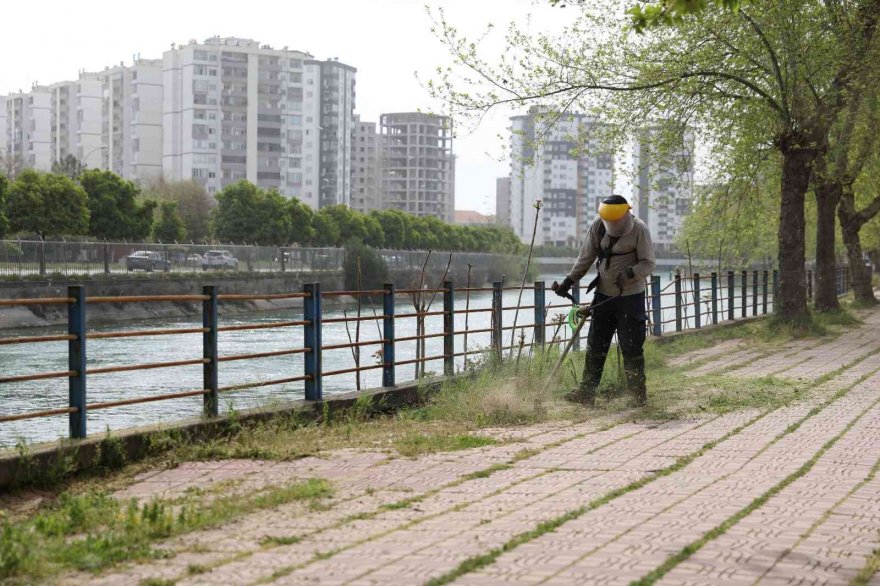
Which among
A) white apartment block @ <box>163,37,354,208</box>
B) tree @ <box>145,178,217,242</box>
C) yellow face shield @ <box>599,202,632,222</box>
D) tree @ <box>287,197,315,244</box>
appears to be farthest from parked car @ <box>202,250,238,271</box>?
white apartment block @ <box>163,37,354,208</box>

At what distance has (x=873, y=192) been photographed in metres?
32.7

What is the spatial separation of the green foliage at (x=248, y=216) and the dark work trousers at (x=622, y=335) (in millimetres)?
63911

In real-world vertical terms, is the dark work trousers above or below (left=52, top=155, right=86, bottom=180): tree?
below

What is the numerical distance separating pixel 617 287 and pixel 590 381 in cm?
90

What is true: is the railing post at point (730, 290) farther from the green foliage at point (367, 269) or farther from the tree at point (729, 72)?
the green foliage at point (367, 269)

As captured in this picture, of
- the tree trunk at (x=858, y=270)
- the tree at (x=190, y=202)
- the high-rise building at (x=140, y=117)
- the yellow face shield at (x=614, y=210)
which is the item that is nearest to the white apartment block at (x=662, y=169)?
the yellow face shield at (x=614, y=210)

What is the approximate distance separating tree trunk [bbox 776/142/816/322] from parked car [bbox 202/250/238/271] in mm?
33744

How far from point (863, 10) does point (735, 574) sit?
17.6 m

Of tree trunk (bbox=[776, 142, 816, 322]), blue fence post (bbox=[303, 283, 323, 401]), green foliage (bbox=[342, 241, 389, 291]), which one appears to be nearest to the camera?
blue fence post (bbox=[303, 283, 323, 401])

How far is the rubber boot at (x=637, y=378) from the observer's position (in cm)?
1033

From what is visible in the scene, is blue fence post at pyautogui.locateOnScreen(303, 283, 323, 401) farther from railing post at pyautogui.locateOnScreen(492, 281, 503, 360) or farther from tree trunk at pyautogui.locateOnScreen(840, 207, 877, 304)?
tree trunk at pyautogui.locateOnScreen(840, 207, 877, 304)

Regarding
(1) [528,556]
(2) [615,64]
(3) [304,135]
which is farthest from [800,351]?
(3) [304,135]

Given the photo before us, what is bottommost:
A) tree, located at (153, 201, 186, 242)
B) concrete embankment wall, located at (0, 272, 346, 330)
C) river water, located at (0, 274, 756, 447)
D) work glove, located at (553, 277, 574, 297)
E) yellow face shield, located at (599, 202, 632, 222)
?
river water, located at (0, 274, 756, 447)

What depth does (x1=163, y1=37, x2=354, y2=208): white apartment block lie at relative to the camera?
465 ft
